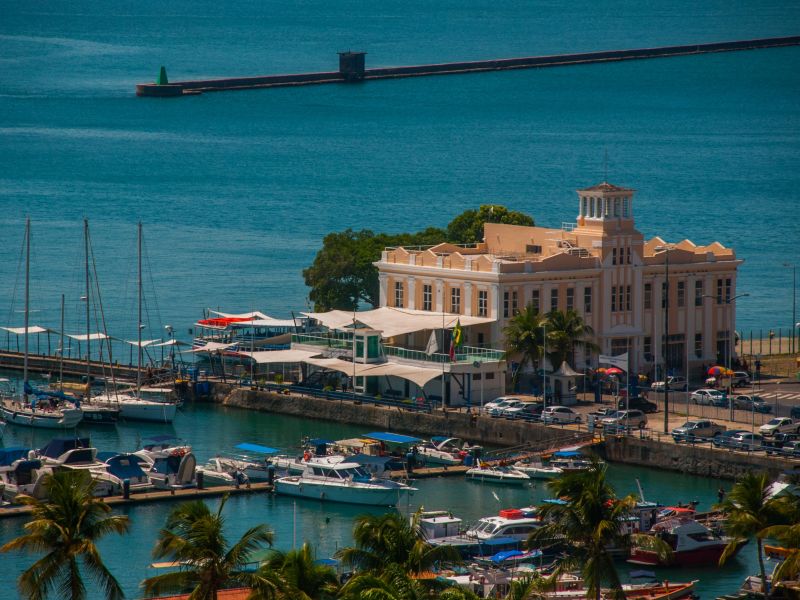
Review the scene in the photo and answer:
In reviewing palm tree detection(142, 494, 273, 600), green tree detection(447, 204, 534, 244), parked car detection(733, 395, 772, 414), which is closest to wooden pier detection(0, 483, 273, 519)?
parked car detection(733, 395, 772, 414)

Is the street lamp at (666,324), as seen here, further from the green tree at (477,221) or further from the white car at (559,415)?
the green tree at (477,221)

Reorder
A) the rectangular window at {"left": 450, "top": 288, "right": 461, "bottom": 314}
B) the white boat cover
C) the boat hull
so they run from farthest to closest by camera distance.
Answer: the rectangular window at {"left": 450, "top": 288, "right": 461, "bottom": 314} < the white boat cover < the boat hull

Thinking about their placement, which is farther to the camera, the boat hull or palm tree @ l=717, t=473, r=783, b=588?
the boat hull

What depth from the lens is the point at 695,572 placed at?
171 feet

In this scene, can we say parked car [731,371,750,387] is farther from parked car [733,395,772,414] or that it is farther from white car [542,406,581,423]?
white car [542,406,581,423]

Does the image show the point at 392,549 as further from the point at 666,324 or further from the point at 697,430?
the point at 666,324

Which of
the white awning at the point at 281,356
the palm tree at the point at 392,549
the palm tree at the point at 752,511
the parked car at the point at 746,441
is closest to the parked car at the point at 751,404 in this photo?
the parked car at the point at 746,441

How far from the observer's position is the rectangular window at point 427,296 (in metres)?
81.1

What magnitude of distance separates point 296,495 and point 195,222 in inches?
4086

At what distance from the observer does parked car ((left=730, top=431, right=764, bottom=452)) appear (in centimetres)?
6391

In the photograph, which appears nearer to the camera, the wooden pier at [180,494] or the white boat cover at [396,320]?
the wooden pier at [180,494]

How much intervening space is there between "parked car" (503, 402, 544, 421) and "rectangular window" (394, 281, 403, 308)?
12.1 metres

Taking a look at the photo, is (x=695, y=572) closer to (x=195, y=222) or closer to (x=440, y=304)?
(x=440, y=304)

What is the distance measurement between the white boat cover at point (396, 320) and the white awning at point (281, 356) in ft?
5.16
